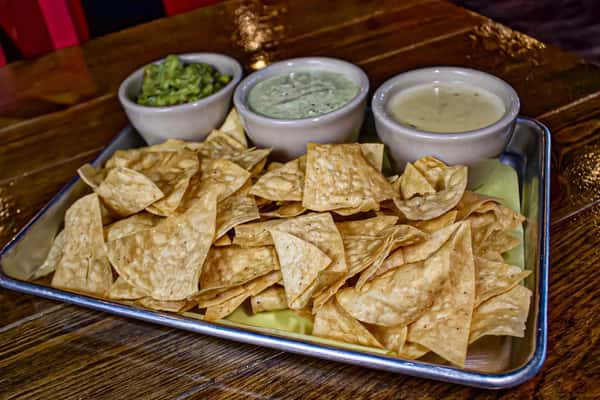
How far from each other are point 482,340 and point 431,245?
Result: 181 millimetres

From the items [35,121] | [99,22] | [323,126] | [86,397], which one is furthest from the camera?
[99,22]

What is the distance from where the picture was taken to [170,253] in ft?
3.85

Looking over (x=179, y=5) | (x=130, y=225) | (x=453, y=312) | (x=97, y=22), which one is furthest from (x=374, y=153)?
(x=97, y=22)

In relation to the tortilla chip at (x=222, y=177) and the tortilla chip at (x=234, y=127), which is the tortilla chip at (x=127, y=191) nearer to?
the tortilla chip at (x=222, y=177)

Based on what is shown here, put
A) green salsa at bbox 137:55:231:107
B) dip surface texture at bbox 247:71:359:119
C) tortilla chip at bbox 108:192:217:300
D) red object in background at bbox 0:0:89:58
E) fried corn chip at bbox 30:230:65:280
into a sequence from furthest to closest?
red object in background at bbox 0:0:89:58
green salsa at bbox 137:55:231:107
dip surface texture at bbox 247:71:359:119
fried corn chip at bbox 30:230:65:280
tortilla chip at bbox 108:192:217:300

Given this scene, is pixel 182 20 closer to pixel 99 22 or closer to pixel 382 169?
pixel 99 22

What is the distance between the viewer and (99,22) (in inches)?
122

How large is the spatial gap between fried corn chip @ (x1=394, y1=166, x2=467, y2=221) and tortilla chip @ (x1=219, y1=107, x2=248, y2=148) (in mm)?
493

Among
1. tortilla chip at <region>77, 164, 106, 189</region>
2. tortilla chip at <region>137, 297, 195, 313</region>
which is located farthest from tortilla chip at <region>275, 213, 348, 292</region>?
tortilla chip at <region>77, 164, 106, 189</region>

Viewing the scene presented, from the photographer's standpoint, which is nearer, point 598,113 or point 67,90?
point 598,113

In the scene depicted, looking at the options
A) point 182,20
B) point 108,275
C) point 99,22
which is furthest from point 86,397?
point 99,22

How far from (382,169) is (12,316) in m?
0.87

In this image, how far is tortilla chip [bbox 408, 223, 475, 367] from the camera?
3.04ft

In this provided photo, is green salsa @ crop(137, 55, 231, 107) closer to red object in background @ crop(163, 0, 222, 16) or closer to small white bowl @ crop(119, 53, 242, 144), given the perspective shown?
small white bowl @ crop(119, 53, 242, 144)
